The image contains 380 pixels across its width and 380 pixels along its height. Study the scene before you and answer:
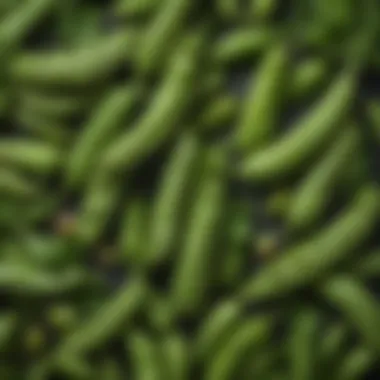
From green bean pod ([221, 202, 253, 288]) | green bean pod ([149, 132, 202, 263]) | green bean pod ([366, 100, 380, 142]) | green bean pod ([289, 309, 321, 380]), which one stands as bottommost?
green bean pod ([289, 309, 321, 380])

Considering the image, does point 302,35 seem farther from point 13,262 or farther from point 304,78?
point 13,262

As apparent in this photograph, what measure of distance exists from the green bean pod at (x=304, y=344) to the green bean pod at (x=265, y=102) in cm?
13

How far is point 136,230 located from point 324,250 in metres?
0.13

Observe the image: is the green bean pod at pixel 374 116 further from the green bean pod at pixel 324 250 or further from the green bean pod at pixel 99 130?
the green bean pod at pixel 99 130

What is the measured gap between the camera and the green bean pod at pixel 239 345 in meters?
0.65

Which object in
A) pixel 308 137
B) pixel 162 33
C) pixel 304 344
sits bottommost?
pixel 304 344

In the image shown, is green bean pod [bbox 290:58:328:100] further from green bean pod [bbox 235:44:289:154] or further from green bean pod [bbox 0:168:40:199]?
green bean pod [bbox 0:168:40:199]

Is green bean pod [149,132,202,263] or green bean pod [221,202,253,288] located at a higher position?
green bean pod [149,132,202,263]

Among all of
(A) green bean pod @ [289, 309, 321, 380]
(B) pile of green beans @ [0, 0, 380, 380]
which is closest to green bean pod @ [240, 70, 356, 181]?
(B) pile of green beans @ [0, 0, 380, 380]

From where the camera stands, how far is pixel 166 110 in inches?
25.6

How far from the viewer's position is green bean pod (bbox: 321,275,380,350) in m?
0.64

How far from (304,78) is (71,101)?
0.55 feet

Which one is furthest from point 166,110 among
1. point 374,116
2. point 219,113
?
point 374,116

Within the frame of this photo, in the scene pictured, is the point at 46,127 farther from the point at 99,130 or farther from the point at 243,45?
the point at 243,45
